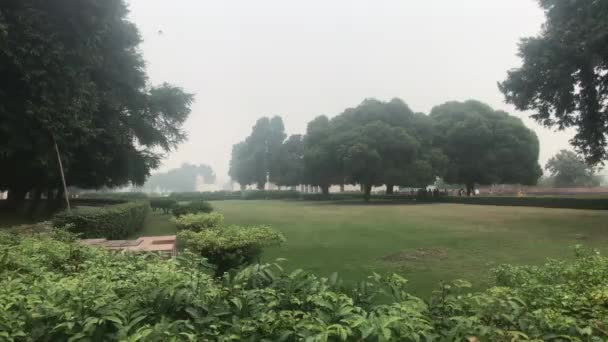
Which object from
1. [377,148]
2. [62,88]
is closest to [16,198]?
[62,88]

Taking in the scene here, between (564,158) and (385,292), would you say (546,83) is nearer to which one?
(385,292)

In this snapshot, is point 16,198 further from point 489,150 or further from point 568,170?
point 568,170

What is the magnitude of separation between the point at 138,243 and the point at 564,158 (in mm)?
65718

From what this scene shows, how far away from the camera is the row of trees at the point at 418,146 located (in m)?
35.8

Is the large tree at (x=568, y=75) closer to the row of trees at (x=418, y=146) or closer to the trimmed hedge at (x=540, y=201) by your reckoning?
the trimmed hedge at (x=540, y=201)

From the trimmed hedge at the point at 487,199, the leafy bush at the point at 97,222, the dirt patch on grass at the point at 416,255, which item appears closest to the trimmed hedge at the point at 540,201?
the trimmed hedge at the point at 487,199

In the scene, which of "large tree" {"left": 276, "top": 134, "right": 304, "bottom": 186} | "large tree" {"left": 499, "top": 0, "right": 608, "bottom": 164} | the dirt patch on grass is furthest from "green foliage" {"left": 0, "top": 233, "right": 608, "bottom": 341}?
"large tree" {"left": 276, "top": 134, "right": 304, "bottom": 186}

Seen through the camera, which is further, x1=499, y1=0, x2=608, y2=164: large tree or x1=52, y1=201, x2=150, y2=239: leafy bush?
x1=499, y1=0, x2=608, y2=164: large tree

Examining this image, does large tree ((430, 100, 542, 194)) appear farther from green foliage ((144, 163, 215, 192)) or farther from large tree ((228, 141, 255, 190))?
green foliage ((144, 163, 215, 192))

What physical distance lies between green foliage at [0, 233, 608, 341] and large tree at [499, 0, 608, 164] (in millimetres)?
14777

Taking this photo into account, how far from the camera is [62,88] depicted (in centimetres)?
1409

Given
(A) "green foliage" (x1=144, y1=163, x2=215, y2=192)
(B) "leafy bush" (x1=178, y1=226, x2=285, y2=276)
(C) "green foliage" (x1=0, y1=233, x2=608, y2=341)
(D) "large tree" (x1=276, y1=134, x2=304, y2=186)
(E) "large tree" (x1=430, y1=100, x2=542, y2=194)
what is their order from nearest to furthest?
(C) "green foliage" (x1=0, y1=233, x2=608, y2=341) → (B) "leafy bush" (x1=178, y1=226, x2=285, y2=276) → (E) "large tree" (x1=430, y1=100, x2=542, y2=194) → (D) "large tree" (x1=276, y1=134, x2=304, y2=186) → (A) "green foliage" (x1=144, y1=163, x2=215, y2=192)

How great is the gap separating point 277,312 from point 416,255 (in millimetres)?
7435

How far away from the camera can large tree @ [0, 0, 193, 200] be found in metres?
13.4
